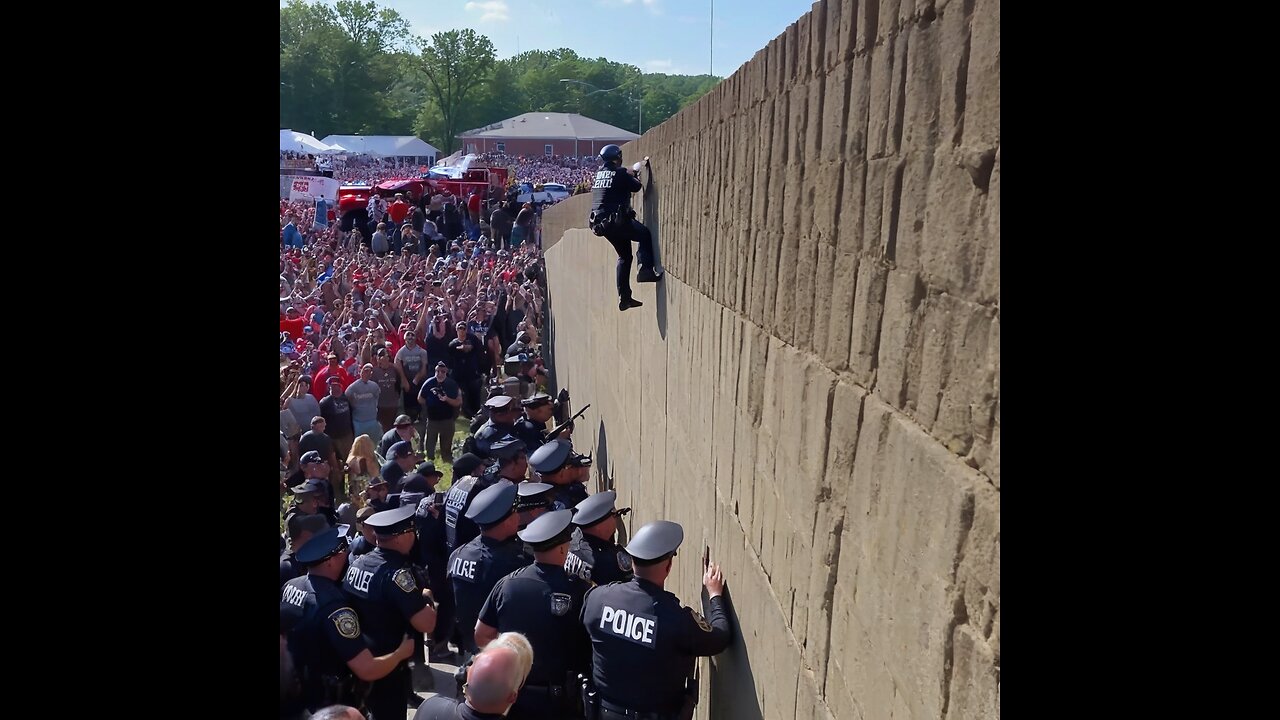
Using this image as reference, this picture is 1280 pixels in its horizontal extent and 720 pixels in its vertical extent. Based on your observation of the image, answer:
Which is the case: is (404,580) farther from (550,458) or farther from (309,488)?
(550,458)

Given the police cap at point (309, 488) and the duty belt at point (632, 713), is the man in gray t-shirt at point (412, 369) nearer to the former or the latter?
the police cap at point (309, 488)

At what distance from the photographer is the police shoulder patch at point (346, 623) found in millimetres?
5430

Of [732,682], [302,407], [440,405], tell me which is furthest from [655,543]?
[440,405]

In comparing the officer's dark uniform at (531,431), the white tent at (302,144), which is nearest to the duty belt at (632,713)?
the officer's dark uniform at (531,431)

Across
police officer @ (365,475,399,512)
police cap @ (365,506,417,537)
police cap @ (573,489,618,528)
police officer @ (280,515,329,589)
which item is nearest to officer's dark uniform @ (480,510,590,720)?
police cap @ (573,489,618,528)

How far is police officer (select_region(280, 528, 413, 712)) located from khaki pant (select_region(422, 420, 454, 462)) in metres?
7.28

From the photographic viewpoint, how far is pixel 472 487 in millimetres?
7273

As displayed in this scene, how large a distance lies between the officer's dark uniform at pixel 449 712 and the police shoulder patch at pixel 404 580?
4.77ft

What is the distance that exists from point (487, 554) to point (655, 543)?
179cm
